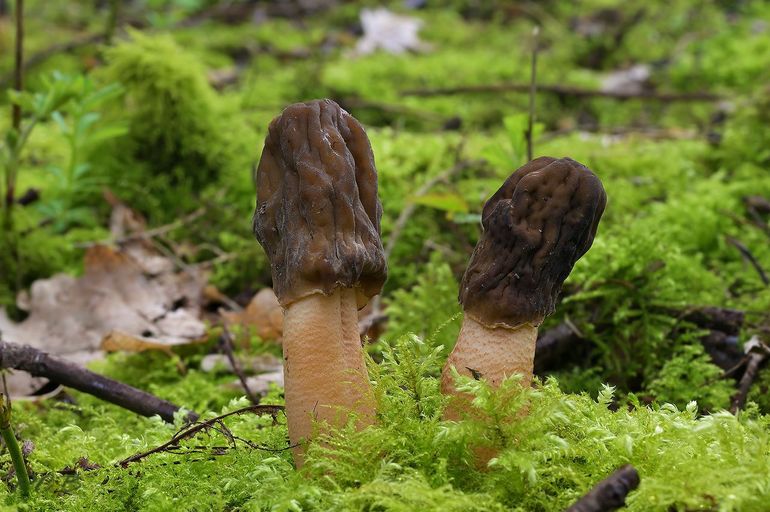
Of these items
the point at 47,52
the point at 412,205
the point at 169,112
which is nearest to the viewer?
the point at 412,205

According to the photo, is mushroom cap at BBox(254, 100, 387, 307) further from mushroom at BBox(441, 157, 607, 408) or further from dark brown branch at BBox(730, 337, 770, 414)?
dark brown branch at BBox(730, 337, 770, 414)

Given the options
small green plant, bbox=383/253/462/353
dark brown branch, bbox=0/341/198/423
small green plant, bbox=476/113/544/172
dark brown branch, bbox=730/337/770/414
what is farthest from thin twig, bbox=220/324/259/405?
dark brown branch, bbox=730/337/770/414

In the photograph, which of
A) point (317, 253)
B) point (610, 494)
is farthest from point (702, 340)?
point (317, 253)

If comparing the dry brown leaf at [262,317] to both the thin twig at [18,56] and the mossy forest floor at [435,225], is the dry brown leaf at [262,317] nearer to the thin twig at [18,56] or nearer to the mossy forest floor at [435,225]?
the mossy forest floor at [435,225]

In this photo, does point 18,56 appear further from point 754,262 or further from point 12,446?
point 754,262

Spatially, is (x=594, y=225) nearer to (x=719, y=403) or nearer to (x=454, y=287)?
(x=719, y=403)
